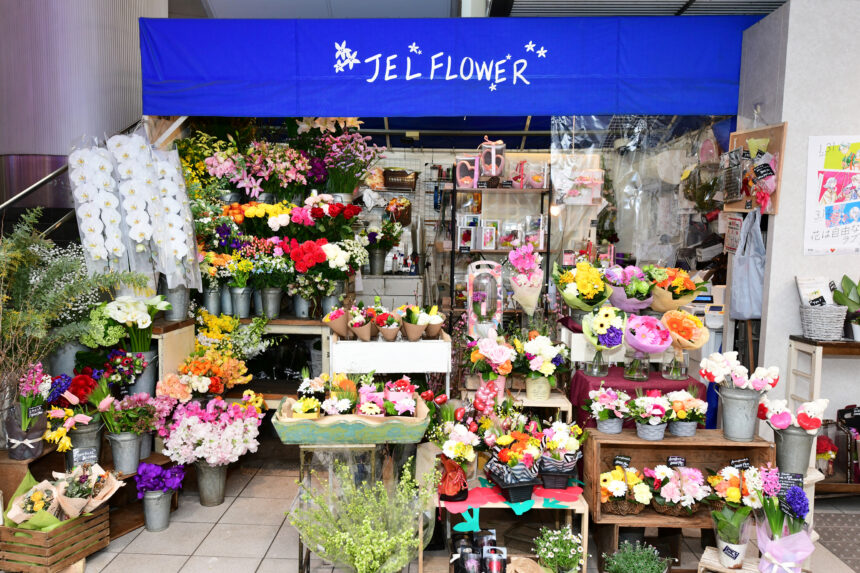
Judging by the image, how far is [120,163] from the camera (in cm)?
415

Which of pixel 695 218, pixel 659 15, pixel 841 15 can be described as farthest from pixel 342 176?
pixel 841 15

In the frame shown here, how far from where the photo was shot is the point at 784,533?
9.70ft

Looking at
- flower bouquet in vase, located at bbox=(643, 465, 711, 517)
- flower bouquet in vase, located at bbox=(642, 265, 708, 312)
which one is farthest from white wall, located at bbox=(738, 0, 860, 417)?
flower bouquet in vase, located at bbox=(643, 465, 711, 517)

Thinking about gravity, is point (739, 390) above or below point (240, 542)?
Answer: above

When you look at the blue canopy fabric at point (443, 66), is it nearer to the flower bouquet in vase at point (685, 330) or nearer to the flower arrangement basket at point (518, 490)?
the flower bouquet in vase at point (685, 330)

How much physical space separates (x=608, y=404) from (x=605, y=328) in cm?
42

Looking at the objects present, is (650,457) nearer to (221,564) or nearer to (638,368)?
(638,368)

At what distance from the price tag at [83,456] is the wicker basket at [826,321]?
446 centimetres

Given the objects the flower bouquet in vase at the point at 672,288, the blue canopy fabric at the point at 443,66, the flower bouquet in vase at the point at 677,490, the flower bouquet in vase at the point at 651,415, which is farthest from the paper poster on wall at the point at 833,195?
the flower bouquet in vase at the point at 677,490

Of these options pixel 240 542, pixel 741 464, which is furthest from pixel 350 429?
pixel 741 464

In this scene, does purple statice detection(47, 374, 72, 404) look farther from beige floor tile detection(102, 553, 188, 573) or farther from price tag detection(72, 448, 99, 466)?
beige floor tile detection(102, 553, 188, 573)

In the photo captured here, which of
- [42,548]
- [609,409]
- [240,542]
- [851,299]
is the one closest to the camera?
[42,548]

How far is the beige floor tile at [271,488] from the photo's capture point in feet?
14.6

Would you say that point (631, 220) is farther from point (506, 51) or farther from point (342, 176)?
point (342, 176)
